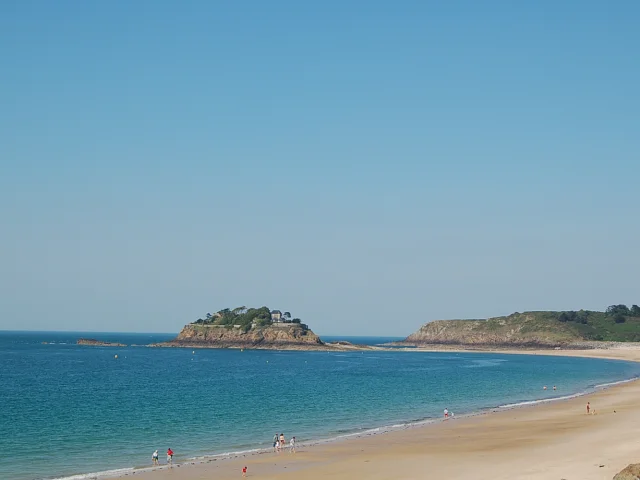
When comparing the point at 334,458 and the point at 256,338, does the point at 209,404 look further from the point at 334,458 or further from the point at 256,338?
the point at 256,338

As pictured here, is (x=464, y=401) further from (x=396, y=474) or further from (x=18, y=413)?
(x=18, y=413)

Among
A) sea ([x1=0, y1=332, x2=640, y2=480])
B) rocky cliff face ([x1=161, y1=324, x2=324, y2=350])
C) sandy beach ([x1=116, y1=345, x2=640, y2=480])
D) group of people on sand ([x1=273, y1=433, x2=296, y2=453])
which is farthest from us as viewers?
rocky cliff face ([x1=161, y1=324, x2=324, y2=350])

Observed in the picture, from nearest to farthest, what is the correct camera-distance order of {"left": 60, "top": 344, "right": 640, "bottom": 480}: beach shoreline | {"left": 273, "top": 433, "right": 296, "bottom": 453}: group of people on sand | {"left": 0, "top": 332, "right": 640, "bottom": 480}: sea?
1. {"left": 60, "top": 344, "right": 640, "bottom": 480}: beach shoreline
2. {"left": 273, "top": 433, "right": 296, "bottom": 453}: group of people on sand
3. {"left": 0, "top": 332, "right": 640, "bottom": 480}: sea

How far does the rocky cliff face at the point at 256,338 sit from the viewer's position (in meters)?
184

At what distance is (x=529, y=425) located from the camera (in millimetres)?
49031

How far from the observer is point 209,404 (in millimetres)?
61469

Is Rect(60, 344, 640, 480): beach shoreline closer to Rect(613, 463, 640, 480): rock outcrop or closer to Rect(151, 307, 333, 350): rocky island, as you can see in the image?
Rect(613, 463, 640, 480): rock outcrop

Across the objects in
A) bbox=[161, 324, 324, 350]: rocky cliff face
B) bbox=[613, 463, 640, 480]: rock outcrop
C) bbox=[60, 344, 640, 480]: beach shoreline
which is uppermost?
bbox=[161, 324, 324, 350]: rocky cliff face

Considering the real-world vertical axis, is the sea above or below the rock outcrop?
below

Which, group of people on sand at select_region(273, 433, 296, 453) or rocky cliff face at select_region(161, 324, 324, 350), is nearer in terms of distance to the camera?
group of people on sand at select_region(273, 433, 296, 453)

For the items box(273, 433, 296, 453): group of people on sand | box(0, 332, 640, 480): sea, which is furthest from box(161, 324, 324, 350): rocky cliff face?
box(273, 433, 296, 453): group of people on sand

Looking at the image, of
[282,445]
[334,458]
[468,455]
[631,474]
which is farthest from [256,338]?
[631,474]

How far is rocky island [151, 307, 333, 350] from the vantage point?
606ft

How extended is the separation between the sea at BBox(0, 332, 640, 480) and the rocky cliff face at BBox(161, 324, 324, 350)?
6966 centimetres
